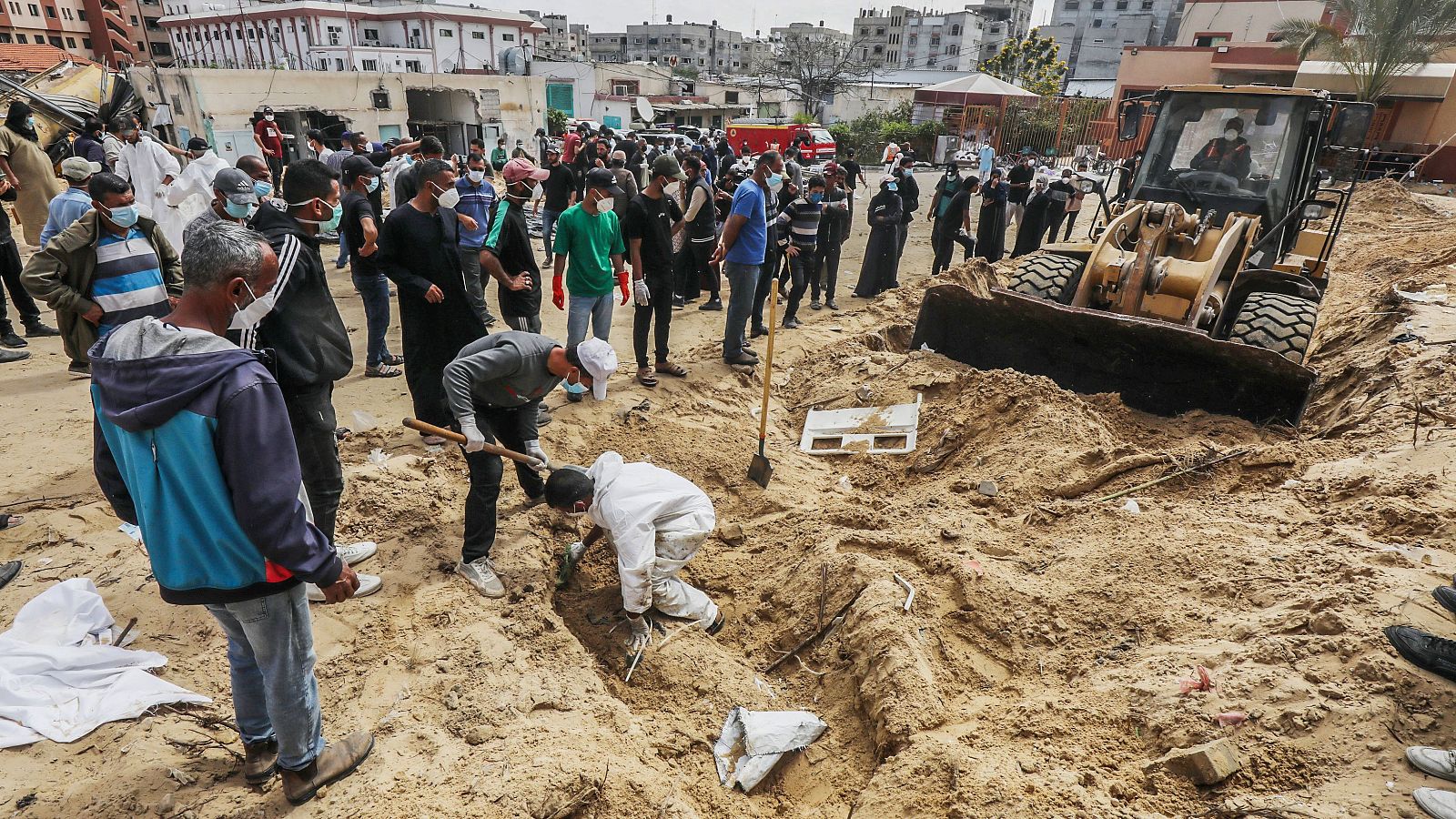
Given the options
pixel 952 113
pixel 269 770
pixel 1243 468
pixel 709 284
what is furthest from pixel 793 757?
pixel 952 113

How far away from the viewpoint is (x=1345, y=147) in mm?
5422

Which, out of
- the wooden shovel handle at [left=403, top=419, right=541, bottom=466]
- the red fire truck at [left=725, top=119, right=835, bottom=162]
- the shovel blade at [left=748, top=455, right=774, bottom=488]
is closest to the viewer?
the wooden shovel handle at [left=403, top=419, right=541, bottom=466]

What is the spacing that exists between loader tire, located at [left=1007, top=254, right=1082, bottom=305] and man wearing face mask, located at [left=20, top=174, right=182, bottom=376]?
635 centimetres

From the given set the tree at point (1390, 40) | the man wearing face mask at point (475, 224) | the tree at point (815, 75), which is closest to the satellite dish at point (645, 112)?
the tree at point (815, 75)

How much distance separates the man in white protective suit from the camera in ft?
10.5

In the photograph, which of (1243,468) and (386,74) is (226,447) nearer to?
(1243,468)

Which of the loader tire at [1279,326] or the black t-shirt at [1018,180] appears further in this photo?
the black t-shirt at [1018,180]

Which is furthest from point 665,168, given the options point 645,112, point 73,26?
point 73,26

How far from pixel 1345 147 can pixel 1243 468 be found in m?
3.09

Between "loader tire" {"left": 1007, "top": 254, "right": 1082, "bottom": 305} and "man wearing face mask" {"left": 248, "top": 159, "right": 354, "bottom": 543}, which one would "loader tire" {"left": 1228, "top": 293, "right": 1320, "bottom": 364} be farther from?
"man wearing face mask" {"left": 248, "top": 159, "right": 354, "bottom": 543}

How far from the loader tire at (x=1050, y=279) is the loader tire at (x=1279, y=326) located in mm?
1282

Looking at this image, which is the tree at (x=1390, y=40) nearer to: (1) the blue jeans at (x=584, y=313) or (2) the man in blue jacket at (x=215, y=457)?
(1) the blue jeans at (x=584, y=313)

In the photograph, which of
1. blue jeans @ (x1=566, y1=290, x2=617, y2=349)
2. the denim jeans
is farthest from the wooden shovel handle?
the denim jeans

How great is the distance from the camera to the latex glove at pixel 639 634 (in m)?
3.44
